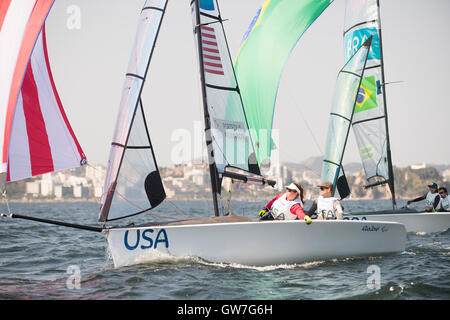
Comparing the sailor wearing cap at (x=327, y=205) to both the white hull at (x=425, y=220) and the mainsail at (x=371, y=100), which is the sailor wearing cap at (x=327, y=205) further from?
the mainsail at (x=371, y=100)

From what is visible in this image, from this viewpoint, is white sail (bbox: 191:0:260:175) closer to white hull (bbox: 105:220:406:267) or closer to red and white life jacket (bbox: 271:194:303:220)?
red and white life jacket (bbox: 271:194:303:220)

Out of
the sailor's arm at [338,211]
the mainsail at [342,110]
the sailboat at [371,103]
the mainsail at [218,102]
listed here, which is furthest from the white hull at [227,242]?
the sailboat at [371,103]

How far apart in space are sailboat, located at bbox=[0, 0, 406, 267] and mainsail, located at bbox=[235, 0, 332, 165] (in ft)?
7.92

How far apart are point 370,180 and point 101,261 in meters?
9.54

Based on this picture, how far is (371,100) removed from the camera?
16.3 m

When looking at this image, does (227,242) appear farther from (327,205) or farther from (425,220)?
(425,220)

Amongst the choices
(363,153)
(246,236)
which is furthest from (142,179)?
(363,153)

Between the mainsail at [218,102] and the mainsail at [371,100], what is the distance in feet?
23.5

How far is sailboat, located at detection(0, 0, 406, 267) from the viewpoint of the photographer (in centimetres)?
786

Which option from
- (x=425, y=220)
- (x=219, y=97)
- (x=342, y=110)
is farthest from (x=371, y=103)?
(x=219, y=97)

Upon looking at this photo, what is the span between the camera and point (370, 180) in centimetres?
1652

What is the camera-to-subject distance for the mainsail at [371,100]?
631 inches
